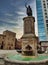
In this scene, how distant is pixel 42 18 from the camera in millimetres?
60219

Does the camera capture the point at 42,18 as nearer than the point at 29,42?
No

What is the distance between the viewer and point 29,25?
439 inches

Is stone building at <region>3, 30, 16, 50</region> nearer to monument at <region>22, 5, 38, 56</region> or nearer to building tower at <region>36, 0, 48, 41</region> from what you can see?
monument at <region>22, 5, 38, 56</region>

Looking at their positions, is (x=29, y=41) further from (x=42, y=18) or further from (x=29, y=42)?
(x=42, y=18)

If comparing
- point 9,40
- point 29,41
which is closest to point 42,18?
point 9,40

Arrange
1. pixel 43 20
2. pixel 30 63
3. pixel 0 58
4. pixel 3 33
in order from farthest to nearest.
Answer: pixel 43 20 < pixel 3 33 < pixel 0 58 < pixel 30 63

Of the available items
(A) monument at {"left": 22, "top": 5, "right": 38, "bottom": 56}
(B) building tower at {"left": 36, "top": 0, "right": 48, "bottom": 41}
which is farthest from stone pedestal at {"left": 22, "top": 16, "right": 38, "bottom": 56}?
(B) building tower at {"left": 36, "top": 0, "right": 48, "bottom": 41}

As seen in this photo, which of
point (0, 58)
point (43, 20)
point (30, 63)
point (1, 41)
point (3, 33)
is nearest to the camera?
point (30, 63)

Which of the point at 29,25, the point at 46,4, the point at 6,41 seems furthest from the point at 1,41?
the point at 46,4

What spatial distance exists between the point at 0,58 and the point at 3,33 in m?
25.5

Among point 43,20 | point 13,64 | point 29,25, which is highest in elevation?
A: point 43,20

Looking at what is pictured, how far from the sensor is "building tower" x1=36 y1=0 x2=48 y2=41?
59.1 metres

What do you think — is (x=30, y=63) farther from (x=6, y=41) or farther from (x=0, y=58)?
(x=6, y=41)

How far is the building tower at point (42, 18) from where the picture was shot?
59.1m
